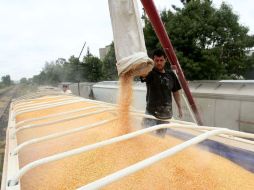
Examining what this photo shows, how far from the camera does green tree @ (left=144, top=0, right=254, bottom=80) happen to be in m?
7.81

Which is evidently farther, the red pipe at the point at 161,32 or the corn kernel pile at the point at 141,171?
the red pipe at the point at 161,32

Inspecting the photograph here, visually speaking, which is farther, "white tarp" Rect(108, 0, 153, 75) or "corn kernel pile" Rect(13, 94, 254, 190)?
"white tarp" Rect(108, 0, 153, 75)

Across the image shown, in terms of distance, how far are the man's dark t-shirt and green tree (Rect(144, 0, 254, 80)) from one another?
486cm

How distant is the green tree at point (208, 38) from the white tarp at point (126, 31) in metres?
5.82

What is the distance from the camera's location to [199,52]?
7.86 meters

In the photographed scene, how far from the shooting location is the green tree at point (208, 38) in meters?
7.81

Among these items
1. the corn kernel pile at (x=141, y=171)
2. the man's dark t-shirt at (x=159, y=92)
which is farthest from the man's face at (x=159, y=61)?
the corn kernel pile at (x=141, y=171)

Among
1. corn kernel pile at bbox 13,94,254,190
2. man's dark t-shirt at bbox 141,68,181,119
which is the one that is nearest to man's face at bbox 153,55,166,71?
man's dark t-shirt at bbox 141,68,181,119

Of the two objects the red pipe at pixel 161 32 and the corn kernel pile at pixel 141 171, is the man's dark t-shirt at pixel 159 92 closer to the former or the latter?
the red pipe at pixel 161 32

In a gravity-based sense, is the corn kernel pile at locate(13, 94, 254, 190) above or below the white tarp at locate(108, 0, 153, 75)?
below

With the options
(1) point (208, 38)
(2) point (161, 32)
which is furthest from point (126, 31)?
(1) point (208, 38)

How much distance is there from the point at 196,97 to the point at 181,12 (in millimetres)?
3582

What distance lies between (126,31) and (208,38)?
6.53 m

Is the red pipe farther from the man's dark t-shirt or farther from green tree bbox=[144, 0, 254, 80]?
green tree bbox=[144, 0, 254, 80]
